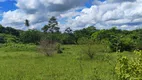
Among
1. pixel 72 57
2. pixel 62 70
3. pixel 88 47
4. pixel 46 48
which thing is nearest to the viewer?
pixel 62 70

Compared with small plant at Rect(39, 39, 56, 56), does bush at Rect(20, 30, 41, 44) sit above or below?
above

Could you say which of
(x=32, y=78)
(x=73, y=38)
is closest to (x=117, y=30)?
(x=73, y=38)

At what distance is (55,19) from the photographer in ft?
329

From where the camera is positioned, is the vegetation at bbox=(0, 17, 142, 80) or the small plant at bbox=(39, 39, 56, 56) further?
the small plant at bbox=(39, 39, 56, 56)

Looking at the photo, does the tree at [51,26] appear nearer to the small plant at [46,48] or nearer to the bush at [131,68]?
the small plant at [46,48]

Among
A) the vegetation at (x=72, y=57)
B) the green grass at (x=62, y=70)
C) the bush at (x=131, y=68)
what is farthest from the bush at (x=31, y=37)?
the bush at (x=131, y=68)

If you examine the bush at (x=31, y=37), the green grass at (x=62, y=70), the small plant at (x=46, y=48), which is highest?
the bush at (x=31, y=37)

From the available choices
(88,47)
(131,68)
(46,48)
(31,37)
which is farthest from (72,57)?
(31,37)

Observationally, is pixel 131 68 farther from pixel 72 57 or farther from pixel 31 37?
pixel 31 37

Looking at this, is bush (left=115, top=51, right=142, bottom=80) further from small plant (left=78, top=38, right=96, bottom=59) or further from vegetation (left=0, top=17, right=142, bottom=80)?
small plant (left=78, top=38, right=96, bottom=59)

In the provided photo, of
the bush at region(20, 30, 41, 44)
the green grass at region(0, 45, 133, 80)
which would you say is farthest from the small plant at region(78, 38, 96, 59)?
the bush at region(20, 30, 41, 44)

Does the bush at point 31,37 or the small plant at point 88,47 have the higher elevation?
the bush at point 31,37

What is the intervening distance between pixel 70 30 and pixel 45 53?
218 feet

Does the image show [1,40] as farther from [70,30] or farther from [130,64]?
[130,64]
